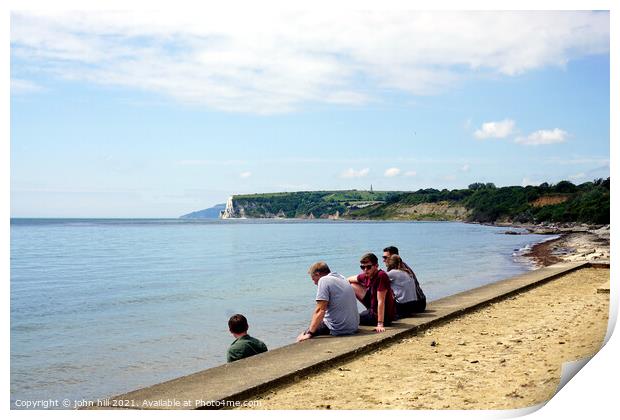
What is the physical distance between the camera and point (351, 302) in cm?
697

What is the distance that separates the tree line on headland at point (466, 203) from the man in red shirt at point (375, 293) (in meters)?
3.13

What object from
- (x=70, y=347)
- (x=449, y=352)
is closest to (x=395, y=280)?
(x=449, y=352)

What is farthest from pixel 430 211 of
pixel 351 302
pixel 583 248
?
pixel 351 302

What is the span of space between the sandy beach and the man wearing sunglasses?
1.97 feet

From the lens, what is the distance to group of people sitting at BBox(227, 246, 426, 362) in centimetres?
629

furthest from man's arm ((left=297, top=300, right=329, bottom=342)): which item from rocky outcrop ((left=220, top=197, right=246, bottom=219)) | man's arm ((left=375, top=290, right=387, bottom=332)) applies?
rocky outcrop ((left=220, top=197, right=246, bottom=219))

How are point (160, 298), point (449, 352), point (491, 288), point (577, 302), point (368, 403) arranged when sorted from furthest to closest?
point (160, 298), point (491, 288), point (577, 302), point (449, 352), point (368, 403)

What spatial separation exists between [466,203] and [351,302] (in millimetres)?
23825

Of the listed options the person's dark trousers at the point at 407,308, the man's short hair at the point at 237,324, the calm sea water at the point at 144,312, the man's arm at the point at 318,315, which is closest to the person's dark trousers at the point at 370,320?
the person's dark trousers at the point at 407,308

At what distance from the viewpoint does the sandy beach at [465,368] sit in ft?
16.3

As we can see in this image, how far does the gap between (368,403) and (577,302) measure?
6.43 m

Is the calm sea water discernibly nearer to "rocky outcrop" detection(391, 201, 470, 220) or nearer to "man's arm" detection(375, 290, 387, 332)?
"man's arm" detection(375, 290, 387, 332)
